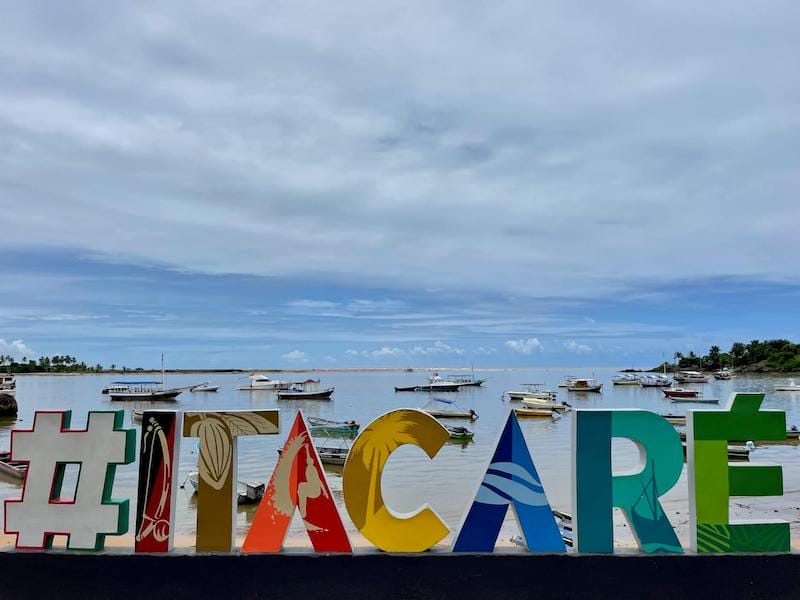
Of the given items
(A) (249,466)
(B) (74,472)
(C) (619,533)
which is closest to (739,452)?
(C) (619,533)

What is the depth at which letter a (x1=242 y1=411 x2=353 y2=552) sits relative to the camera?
5324 mm

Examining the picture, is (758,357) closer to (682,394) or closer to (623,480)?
(682,394)

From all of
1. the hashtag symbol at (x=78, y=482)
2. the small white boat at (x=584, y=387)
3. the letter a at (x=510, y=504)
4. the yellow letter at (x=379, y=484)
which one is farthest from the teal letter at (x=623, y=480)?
the small white boat at (x=584, y=387)

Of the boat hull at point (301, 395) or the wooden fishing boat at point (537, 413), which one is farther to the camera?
the boat hull at point (301, 395)

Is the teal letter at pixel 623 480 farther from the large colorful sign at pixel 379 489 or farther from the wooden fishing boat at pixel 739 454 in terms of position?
the wooden fishing boat at pixel 739 454

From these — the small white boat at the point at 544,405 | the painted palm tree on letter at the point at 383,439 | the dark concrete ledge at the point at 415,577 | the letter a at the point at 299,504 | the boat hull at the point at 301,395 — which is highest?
the painted palm tree on letter at the point at 383,439

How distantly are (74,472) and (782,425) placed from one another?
108 ft

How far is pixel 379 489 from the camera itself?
5.39 metres

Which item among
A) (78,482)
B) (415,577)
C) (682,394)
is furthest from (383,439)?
(682,394)

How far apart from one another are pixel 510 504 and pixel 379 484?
3.66 ft

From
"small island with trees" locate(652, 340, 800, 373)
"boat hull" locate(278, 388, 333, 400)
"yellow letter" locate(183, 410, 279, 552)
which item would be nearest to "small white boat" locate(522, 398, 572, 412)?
"boat hull" locate(278, 388, 333, 400)

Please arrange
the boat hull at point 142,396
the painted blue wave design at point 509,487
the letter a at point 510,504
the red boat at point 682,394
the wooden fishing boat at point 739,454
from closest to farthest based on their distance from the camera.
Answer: the letter a at point 510,504 → the painted blue wave design at point 509,487 → the wooden fishing boat at point 739,454 → the red boat at point 682,394 → the boat hull at point 142,396

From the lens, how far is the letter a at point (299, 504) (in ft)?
17.5

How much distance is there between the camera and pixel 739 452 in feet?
106
